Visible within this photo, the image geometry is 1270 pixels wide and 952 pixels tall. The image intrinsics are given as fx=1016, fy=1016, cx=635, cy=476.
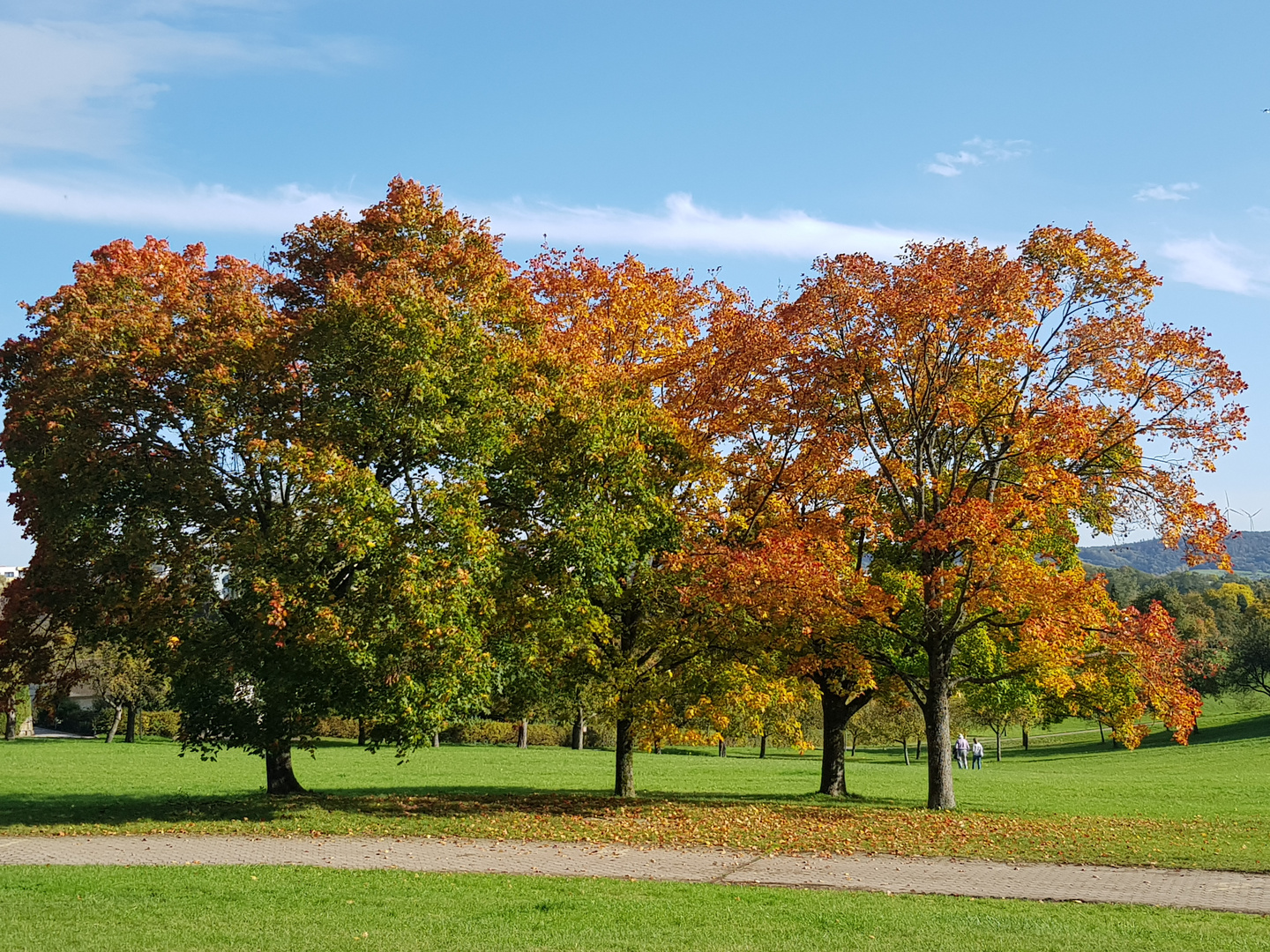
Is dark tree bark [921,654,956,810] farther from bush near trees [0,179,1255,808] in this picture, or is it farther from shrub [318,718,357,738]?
shrub [318,718,357,738]

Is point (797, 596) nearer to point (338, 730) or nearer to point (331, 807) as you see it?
point (331, 807)

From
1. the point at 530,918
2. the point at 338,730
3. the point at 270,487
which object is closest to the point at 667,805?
the point at 270,487

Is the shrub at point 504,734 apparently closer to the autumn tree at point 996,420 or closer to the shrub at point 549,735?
the shrub at point 549,735

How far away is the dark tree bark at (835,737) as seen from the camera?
2623 cm

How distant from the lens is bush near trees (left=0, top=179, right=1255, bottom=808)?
56.1ft

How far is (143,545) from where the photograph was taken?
1727 centimetres

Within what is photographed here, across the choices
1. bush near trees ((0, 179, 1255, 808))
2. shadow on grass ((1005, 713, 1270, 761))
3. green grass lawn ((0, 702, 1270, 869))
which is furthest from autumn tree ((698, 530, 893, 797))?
shadow on grass ((1005, 713, 1270, 761))

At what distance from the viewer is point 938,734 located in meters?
21.3

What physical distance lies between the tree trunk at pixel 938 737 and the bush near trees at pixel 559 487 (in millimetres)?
88

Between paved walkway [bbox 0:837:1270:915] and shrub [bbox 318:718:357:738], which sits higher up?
paved walkway [bbox 0:837:1270:915]

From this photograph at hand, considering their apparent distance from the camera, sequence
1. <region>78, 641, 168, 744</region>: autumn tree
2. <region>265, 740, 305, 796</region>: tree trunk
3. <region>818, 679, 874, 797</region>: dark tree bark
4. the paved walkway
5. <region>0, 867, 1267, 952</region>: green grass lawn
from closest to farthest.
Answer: <region>0, 867, 1267, 952</region>: green grass lawn
the paved walkway
<region>265, 740, 305, 796</region>: tree trunk
<region>818, 679, 874, 797</region>: dark tree bark
<region>78, 641, 168, 744</region>: autumn tree

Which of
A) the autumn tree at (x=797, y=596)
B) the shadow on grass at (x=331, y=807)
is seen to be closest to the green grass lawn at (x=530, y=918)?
the shadow on grass at (x=331, y=807)

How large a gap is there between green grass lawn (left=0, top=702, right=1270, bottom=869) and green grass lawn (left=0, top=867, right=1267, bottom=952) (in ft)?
15.2

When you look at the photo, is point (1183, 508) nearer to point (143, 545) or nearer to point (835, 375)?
point (835, 375)
